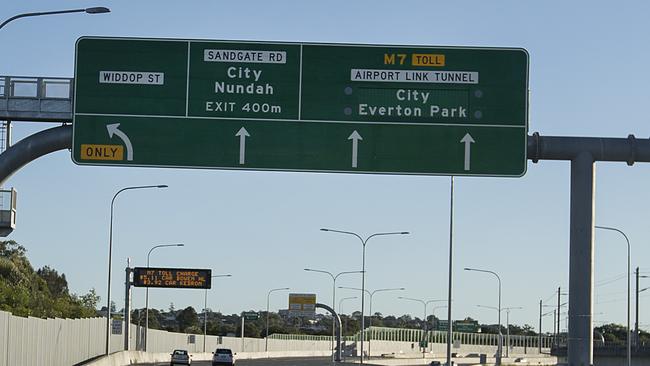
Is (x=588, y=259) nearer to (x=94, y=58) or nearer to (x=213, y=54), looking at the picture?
(x=213, y=54)

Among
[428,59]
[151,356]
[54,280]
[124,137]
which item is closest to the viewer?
[428,59]

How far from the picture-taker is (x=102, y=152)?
2578 cm

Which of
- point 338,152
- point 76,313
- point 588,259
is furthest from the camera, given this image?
point 76,313

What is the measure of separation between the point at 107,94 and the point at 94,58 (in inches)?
31.7

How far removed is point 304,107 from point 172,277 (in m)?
76.0

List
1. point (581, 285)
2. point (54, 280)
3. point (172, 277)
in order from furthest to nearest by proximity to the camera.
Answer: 1. point (54, 280)
2. point (172, 277)
3. point (581, 285)

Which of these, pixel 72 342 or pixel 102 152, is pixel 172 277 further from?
pixel 102 152

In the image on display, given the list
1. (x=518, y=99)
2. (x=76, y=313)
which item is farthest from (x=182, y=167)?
(x=76, y=313)

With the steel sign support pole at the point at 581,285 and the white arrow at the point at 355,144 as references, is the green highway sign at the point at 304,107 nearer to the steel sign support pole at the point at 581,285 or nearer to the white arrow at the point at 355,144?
the white arrow at the point at 355,144

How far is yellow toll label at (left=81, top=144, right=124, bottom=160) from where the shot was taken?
84.4 ft

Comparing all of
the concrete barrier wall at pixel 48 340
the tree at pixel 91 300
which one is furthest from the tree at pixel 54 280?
the concrete barrier wall at pixel 48 340

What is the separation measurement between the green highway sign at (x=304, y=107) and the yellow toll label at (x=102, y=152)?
2 cm

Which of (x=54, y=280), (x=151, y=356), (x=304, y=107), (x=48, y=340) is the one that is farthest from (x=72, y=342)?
(x=54, y=280)

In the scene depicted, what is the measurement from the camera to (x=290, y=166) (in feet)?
84.3
